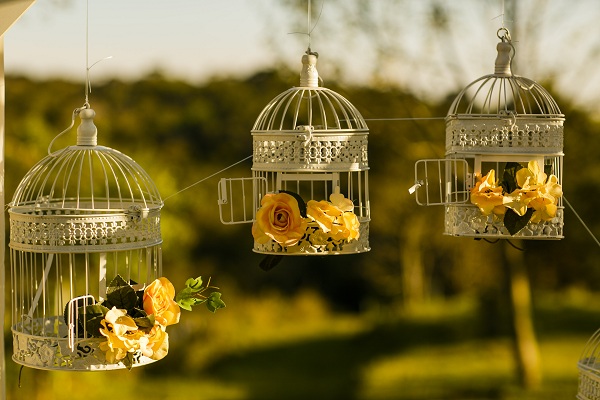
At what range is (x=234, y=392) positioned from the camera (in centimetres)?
601

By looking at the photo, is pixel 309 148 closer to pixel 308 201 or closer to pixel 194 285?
pixel 308 201

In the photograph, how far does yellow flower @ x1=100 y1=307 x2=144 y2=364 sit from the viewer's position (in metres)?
2.07

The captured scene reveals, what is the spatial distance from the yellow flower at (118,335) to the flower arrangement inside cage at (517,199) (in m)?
1.03

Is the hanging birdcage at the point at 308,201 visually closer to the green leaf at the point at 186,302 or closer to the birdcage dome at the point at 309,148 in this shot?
the birdcage dome at the point at 309,148

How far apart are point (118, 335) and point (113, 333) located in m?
0.02

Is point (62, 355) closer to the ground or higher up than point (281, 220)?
closer to the ground

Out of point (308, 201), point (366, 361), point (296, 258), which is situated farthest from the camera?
point (366, 361)

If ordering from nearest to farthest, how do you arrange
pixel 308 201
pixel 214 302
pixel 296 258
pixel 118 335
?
pixel 118 335 → pixel 214 302 → pixel 308 201 → pixel 296 258

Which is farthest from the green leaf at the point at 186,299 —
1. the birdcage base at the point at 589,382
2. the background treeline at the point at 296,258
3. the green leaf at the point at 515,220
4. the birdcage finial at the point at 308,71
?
the background treeline at the point at 296,258

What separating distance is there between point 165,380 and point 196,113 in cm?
→ 197

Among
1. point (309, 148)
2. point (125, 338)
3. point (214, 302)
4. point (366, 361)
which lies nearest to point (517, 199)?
point (309, 148)

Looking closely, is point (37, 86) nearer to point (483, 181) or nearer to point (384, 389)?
point (384, 389)

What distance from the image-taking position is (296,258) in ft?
19.7

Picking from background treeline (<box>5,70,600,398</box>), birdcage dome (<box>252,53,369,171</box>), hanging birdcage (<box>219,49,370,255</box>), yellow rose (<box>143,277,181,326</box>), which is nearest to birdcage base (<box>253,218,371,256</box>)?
hanging birdcage (<box>219,49,370,255</box>)
